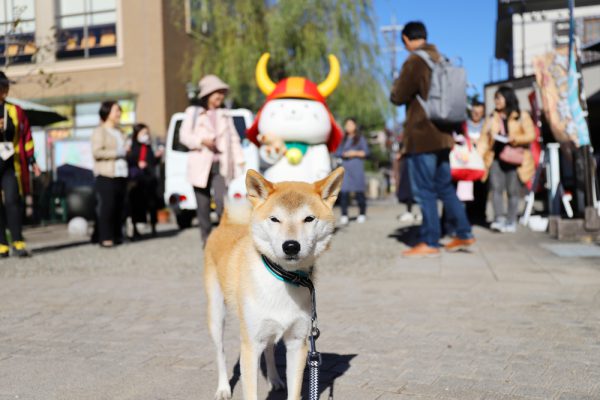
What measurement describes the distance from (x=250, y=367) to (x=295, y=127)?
224 inches

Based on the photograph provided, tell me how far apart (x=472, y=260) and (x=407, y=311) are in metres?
2.77

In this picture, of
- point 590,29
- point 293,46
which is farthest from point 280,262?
point 590,29

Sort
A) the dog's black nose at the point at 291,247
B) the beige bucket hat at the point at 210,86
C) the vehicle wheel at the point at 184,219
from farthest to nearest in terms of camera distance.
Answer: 1. the vehicle wheel at the point at 184,219
2. the beige bucket hat at the point at 210,86
3. the dog's black nose at the point at 291,247

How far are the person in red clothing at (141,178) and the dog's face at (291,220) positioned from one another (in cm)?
821

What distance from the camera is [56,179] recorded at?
15.4 m

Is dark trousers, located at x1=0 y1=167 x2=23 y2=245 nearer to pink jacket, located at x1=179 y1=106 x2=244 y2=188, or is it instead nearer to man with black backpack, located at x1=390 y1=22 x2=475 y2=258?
pink jacket, located at x1=179 y1=106 x2=244 y2=188

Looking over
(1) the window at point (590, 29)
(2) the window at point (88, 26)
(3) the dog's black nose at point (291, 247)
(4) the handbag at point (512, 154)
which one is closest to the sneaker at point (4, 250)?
(3) the dog's black nose at point (291, 247)

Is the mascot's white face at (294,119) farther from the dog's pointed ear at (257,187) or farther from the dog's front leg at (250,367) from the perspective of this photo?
the dog's front leg at (250,367)

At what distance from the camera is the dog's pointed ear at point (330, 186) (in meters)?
2.65

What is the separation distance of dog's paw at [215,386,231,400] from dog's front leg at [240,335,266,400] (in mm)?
398

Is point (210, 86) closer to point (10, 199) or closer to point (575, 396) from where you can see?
point (10, 199)

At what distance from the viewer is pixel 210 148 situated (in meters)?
7.75

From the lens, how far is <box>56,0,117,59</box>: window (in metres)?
21.6

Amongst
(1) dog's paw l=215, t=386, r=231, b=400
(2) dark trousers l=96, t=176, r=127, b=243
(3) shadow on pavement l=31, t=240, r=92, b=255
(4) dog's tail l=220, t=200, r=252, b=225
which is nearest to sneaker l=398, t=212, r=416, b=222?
(2) dark trousers l=96, t=176, r=127, b=243
